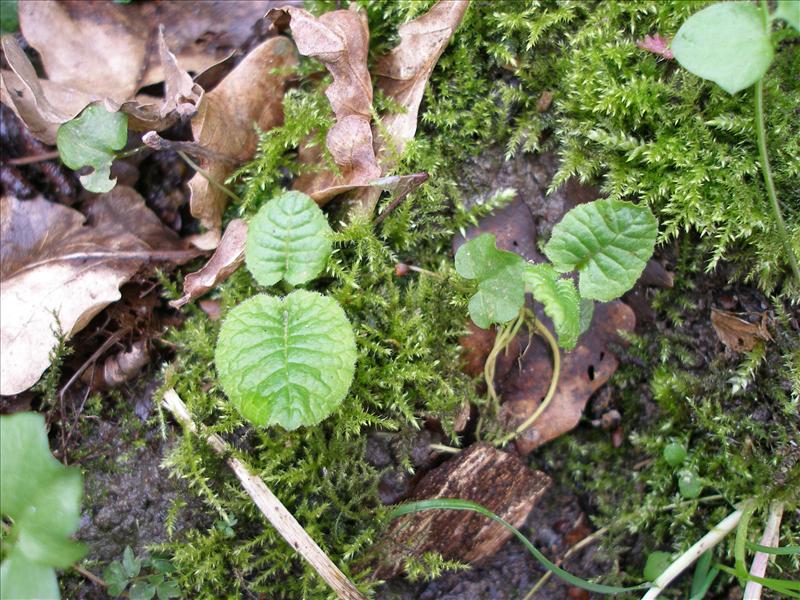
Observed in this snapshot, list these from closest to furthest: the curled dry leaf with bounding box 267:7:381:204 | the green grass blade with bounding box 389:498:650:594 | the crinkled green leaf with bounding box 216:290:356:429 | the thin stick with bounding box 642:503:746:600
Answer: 1. the crinkled green leaf with bounding box 216:290:356:429
2. the green grass blade with bounding box 389:498:650:594
3. the thin stick with bounding box 642:503:746:600
4. the curled dry leaf with bounding box 267:7:381:204

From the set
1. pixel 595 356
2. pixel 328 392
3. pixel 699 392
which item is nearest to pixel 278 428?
pixel 328 392

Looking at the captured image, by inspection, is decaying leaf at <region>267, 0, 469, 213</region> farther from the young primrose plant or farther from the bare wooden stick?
the bare wooden stick

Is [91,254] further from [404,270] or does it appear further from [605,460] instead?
[605,460]

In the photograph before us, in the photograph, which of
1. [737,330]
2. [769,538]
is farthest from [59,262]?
[769,538]

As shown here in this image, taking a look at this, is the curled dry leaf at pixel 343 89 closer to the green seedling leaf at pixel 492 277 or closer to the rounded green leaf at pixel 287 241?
the rounded green leaf at pixel 287 241

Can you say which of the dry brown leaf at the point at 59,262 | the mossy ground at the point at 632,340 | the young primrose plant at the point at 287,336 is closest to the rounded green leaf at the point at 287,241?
the young primrose plant at the point at 287,336

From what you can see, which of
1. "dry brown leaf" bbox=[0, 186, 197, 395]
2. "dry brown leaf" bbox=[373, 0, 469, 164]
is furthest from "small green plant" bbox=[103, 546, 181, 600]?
"dry brown leaf" bbox=[373, 0, 469, 164]

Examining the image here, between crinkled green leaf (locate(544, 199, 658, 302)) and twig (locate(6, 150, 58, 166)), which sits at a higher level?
crinkled green leaf (locate(544, 199, 658, 302))
